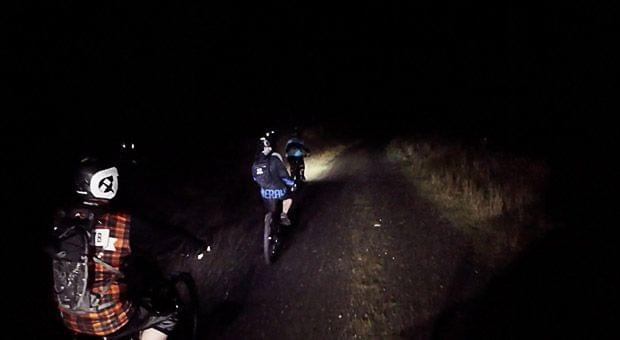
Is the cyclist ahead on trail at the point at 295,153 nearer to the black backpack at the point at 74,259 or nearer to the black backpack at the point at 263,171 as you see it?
the black backpack at the point at 263,171

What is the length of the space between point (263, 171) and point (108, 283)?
3969 millimetres

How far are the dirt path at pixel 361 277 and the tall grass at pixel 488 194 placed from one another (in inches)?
16.0

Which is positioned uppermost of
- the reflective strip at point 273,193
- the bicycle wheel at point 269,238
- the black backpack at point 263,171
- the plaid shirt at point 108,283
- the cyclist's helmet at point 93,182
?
the cyclist's helmet at point 93,182

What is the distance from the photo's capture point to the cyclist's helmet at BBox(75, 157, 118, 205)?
10.1 ft

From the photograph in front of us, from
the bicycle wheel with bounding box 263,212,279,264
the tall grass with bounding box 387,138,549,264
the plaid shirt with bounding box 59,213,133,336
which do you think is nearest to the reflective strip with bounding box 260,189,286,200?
the bicycle wheel with bounding box 263,212,279,264

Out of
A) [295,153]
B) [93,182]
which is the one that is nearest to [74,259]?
[93,182]

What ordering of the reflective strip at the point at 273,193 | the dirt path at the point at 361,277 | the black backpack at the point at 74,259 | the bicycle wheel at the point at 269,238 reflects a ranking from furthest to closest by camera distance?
the reflective strip at the point at 273,193 < the bicycle wheel at the point at 269,238 < the dirt path at the point at 361,277 < the black backpack at the point at 74,259

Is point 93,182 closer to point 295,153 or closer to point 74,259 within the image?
point 74,259

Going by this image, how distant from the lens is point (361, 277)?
5.68 meters

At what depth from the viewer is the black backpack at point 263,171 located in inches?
269

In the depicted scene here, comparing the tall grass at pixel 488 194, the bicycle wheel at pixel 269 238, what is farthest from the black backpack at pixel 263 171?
the tall grass at pixel 488 194

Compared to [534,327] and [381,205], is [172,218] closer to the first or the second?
[381,205]

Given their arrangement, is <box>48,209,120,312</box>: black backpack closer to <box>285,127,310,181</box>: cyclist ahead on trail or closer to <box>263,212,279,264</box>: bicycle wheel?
<box>263,212,279,264</box>: bicycle wheel

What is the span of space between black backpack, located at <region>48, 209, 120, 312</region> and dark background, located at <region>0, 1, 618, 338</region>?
16.3 feet
